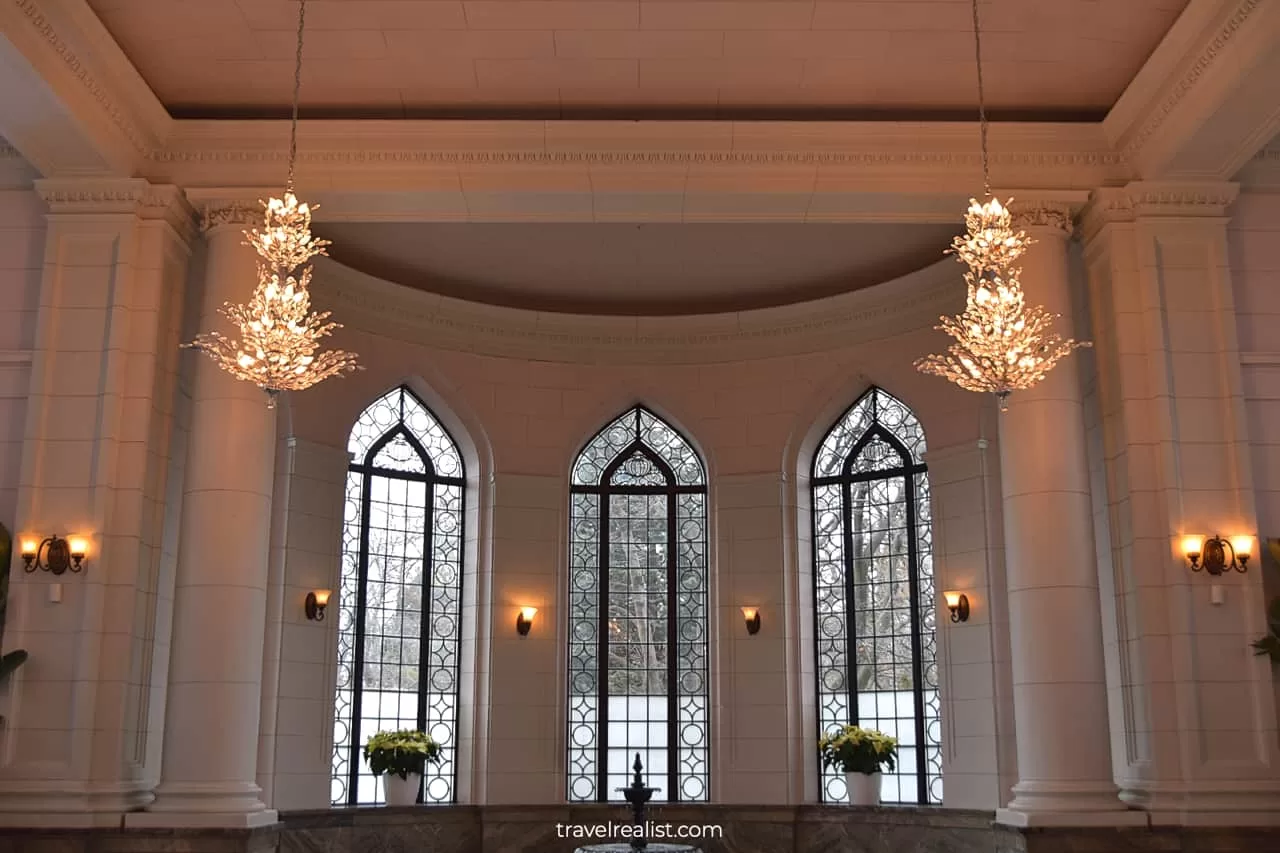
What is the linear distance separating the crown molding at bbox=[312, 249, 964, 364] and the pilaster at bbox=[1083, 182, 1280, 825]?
2.65 m

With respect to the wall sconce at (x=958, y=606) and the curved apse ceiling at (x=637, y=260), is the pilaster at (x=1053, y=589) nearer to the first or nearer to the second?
the curved apse ceiling at (x=637, y=260)

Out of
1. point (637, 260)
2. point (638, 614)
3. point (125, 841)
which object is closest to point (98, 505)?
point (125, 841)

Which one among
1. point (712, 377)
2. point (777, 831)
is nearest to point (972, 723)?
point (777, 831)

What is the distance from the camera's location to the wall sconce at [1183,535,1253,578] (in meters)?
8.91

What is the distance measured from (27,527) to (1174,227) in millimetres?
8711

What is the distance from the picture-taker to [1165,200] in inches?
378

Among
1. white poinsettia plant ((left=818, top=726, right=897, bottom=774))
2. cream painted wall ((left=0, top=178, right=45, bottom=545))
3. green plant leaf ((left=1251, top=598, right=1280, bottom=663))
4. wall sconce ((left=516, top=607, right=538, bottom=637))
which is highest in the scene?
cream painted wall ((left=0, top=178, right=45, bottom=545))

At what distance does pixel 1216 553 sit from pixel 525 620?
665 centimetres

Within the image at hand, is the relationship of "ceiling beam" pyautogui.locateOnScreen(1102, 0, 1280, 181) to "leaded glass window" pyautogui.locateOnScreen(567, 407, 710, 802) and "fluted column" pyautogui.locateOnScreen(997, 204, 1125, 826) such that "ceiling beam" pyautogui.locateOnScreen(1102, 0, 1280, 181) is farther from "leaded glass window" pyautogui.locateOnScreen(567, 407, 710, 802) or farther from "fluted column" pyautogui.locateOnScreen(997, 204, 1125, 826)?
"leaded glass window" pyautogui.locateOnScreen(567, 407, 710, 802)

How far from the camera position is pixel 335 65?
30.2 feet

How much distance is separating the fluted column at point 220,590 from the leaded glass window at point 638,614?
15.3 feet

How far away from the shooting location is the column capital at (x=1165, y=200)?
9570 millimetres

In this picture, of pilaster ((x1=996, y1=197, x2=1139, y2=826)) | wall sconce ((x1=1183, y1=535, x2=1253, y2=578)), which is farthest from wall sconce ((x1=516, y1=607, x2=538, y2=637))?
wall sconce ((x1=1183, y1=535, x2=1253, y2=578))

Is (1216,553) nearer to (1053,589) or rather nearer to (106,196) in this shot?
(1053,589)
